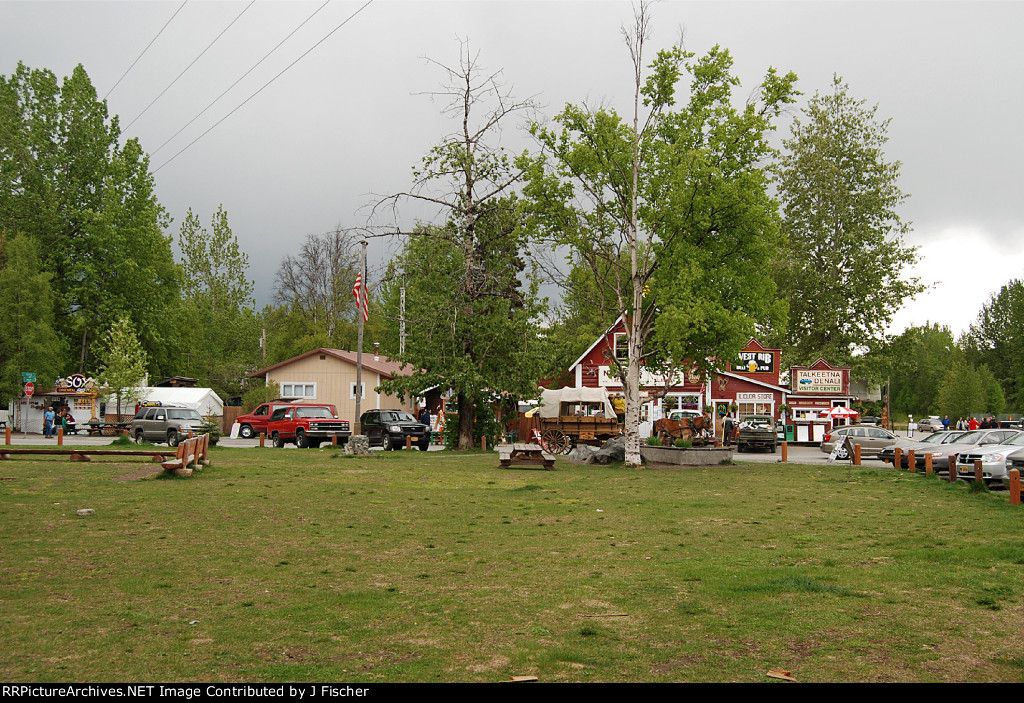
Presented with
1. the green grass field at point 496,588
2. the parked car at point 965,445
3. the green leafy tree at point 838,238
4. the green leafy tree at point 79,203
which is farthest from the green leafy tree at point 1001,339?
the green grass field at point 496,588

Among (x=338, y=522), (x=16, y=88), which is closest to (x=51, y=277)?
(x=16, y=88)

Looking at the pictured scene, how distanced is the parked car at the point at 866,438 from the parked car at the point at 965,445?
9.02 metres

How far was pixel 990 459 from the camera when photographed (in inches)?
901

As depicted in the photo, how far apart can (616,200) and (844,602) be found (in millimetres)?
23689

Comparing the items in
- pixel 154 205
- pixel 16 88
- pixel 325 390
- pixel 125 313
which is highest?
pixel 16 88

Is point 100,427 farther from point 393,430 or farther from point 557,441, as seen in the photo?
point 557,441

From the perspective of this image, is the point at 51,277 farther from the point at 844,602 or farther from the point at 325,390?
the point at 844,602

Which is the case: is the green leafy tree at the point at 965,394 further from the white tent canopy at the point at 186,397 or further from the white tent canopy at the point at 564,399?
the white tent canopy at the point at 186,397

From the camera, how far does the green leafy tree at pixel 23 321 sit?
51.1 m

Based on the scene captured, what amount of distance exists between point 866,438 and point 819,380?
15.7 metres

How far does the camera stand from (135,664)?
228 inches

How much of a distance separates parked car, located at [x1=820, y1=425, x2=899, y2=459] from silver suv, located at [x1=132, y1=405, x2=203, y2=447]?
2702 cm

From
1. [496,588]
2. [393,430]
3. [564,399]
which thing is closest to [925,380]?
[564,399]
